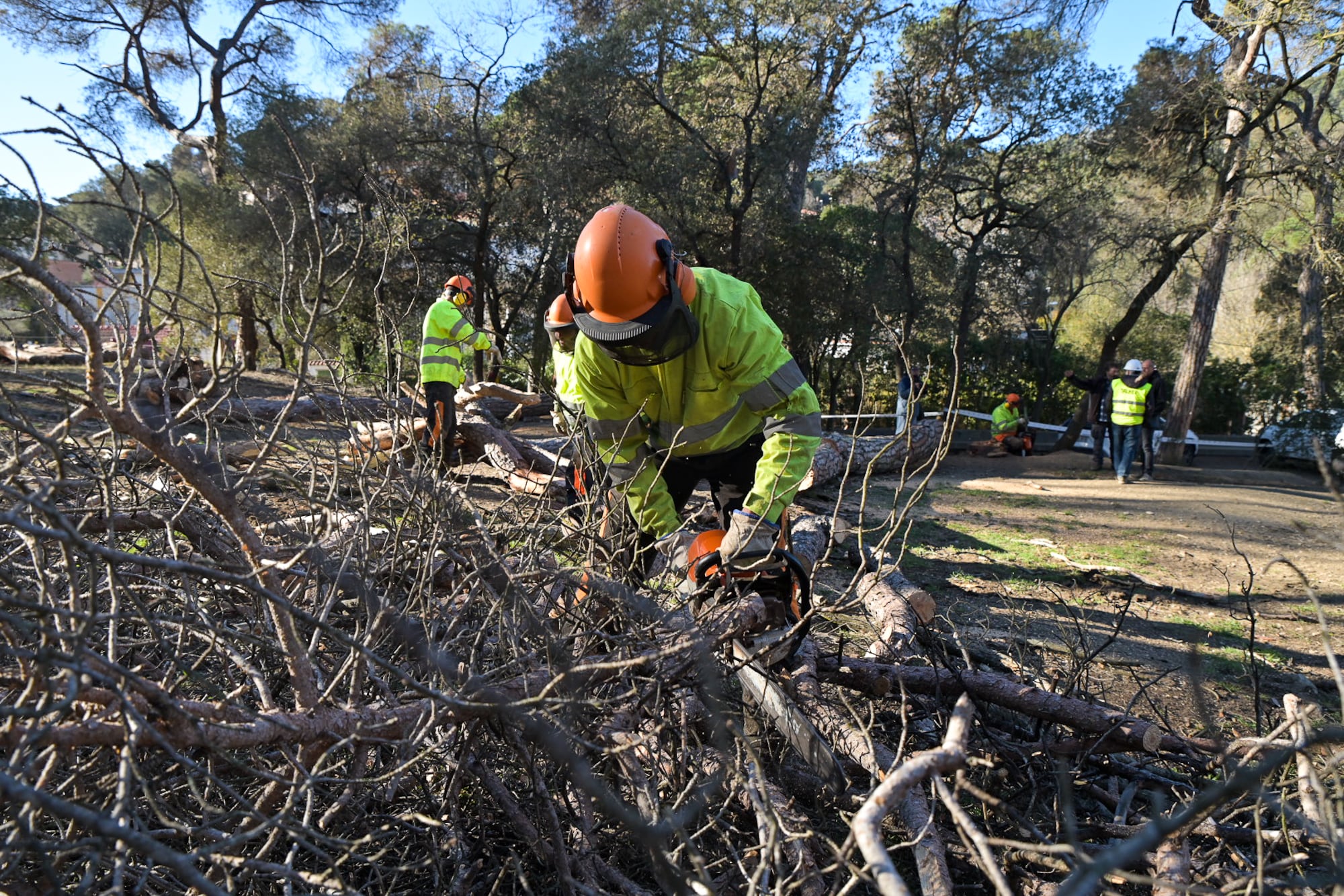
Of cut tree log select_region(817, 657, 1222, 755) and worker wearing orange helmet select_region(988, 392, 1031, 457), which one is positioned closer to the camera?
cut tree log select_region(817, 657, 1222, 755)

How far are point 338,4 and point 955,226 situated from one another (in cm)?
1529

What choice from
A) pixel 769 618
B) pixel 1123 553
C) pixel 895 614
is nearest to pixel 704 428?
pixel 769 618

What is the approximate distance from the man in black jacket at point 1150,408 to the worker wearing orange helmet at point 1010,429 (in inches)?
113

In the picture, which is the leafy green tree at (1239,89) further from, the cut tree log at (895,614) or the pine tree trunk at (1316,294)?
the cut tree log at (895,614)

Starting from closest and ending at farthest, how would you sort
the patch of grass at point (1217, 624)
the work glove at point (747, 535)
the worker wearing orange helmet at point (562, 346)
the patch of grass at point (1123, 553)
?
the work glove at point (747, 535)
the worker wearing orange helmet at point (562, 346)
the patch of grass at point (1217, 624)
the patch of grass at point (1123, 553)

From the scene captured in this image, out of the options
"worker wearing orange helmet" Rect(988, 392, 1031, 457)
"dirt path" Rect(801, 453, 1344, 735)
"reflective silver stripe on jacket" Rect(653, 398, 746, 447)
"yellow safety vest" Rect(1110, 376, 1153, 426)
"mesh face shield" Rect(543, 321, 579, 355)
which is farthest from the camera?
"worker wearing orange helmet" Rect(988, 392, 1031, 457)

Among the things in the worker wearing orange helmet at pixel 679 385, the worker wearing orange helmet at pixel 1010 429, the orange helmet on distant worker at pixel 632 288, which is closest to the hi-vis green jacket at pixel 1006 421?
the worker wearing orange helmet at pixel 1010 429

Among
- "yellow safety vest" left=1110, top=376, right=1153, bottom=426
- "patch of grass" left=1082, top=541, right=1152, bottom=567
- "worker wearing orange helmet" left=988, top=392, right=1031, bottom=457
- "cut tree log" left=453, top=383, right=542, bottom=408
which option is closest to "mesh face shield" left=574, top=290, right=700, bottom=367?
"patch of grass" left=1082, top=541, right=1152, bottom=567

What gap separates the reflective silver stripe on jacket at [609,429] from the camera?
3117 millimetres

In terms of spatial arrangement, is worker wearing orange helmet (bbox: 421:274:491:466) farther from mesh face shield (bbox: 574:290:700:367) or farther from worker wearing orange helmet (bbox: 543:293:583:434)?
mesh face shield (bbox: 574:290:700:367)

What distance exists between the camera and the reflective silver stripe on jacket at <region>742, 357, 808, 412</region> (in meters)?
2.90

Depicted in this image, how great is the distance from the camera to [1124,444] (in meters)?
10.1

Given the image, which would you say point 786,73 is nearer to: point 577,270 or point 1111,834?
point 577,270

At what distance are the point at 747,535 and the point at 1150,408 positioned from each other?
31.2 feet
